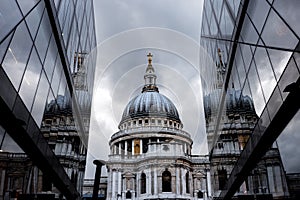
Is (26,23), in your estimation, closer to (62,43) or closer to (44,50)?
(44,50)

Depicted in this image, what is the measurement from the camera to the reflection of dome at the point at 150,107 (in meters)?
92.8

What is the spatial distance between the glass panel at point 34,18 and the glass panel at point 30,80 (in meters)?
0.96

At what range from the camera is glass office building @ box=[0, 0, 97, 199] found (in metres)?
10.9

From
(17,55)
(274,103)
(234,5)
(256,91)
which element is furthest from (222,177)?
(17,55)

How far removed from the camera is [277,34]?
1061cm

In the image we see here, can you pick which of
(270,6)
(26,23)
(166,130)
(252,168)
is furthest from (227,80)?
(166,130)

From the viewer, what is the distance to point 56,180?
63.9 feet

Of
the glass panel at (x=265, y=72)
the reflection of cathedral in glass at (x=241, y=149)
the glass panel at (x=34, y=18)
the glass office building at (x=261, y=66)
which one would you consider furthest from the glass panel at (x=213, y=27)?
the glass panel at (x=34, y=18)

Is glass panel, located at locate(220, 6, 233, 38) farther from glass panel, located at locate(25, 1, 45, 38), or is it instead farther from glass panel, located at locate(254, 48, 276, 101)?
glass panel, located at locate(25, 1, 45, 38)

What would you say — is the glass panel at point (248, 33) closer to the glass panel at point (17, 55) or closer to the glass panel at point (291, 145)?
the glass panel at point (291, 145)

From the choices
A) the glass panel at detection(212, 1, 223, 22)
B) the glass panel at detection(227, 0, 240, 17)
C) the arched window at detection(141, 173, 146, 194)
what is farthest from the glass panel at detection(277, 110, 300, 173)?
the arched window at detection(141, 173, 146, 194)

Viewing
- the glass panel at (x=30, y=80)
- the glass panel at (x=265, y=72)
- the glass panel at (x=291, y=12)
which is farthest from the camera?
the glass panel at (x=30, y=80)

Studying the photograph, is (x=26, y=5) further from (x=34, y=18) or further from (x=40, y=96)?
(x=40, y=96)

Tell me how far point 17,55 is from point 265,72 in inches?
371
